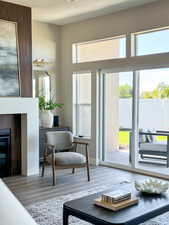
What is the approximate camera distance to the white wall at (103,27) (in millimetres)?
4943

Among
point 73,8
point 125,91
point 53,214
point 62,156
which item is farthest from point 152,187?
point 73,8

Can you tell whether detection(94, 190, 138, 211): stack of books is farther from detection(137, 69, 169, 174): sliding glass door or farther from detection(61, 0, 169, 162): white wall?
detection(61, 0, 169, 162): white wall

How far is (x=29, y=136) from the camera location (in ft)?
17.0

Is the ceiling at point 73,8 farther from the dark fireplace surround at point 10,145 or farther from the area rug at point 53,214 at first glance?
the area rug at point 53,214

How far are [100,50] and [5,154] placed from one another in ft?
8.94

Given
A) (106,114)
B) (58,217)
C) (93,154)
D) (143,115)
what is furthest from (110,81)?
(58,217)

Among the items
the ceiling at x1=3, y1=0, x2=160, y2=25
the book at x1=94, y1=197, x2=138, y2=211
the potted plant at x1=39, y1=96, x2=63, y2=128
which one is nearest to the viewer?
the book at x1=94, y1=197, x2=138, y2=211

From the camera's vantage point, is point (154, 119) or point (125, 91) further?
point (125, 91)

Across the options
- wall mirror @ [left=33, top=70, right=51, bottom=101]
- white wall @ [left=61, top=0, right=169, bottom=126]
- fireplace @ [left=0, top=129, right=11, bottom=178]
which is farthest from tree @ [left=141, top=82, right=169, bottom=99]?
fireplace @ [left=0, top=129, right=11, bottom=178]

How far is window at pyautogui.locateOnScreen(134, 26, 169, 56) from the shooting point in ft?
16.3

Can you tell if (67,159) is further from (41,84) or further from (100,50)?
(100,50)

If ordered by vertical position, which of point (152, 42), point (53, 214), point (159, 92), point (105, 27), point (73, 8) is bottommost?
point (53, 214)

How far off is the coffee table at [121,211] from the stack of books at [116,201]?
38 millimetres

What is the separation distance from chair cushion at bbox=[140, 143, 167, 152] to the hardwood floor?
521 mm
